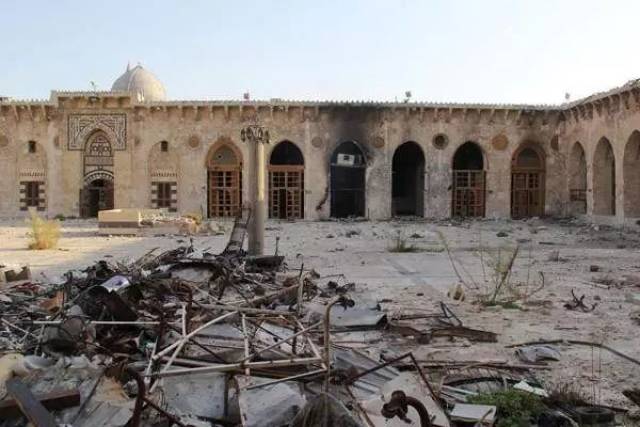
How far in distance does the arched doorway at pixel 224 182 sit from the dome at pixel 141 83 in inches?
350

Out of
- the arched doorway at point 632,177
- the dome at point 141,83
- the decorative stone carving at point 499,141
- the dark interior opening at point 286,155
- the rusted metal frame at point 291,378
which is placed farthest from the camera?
the dome at point 141,83

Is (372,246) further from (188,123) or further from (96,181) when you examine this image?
(96,181)

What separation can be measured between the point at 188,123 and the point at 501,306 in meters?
21.8

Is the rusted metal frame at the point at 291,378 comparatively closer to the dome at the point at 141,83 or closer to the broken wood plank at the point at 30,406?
the broken wood plank at the point at 30,406

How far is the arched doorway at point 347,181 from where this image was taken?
27.1 m

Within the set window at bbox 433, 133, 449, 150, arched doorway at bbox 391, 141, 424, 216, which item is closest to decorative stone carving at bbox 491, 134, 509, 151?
window at bbox 433, 133, 449, 150

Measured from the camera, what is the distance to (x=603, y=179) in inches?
942

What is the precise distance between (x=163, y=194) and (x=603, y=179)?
18537 mm

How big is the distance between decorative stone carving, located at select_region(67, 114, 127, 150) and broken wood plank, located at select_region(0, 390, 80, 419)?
24.7 meters

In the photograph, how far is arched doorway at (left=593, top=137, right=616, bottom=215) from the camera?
77.9 ft

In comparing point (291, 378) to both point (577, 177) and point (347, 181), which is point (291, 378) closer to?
point (347, 181)

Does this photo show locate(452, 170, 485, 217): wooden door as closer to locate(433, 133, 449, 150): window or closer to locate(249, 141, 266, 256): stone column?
locate(433, 133, 449, 150): window

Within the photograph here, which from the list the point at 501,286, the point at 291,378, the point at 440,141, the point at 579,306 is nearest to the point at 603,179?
the point at 440,141

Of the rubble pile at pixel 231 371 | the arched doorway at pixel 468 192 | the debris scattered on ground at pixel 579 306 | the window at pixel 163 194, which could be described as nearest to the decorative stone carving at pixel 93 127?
the window at pixel 163 194
